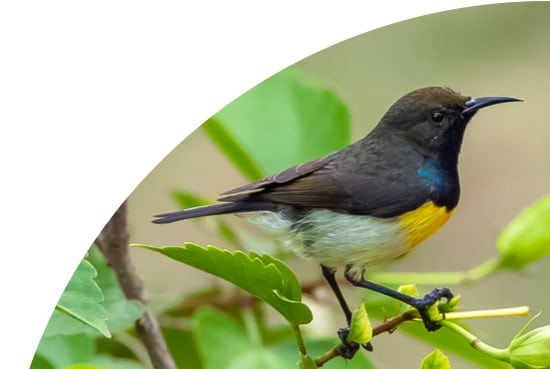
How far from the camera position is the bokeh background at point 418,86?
138 cm

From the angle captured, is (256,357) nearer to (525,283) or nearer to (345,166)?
(345,166)

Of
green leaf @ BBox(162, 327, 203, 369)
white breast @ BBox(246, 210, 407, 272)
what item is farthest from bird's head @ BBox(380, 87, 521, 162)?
green leaf @ BBox(162, 327, 203, 369)

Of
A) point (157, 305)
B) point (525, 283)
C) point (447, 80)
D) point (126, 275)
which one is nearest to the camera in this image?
point (126, 275)

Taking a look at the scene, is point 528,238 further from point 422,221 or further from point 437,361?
point 437,361

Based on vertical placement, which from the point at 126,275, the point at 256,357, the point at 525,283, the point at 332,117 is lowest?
the point at 525,283

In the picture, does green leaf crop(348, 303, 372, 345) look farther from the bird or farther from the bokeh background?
the bokeh background

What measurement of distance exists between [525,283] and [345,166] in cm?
152

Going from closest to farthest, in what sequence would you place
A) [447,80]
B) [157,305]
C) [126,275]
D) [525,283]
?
[126,275] < [157,305] < [447,80] < [525,283]

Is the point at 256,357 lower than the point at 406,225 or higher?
lower

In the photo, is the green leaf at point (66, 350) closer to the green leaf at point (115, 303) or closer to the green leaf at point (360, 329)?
the green leaf at point (115, 303)

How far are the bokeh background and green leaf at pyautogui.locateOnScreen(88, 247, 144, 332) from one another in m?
0.12

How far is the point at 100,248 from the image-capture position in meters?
1.14

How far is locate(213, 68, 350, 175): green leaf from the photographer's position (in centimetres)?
133

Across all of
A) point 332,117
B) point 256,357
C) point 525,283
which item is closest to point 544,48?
point 332,117
